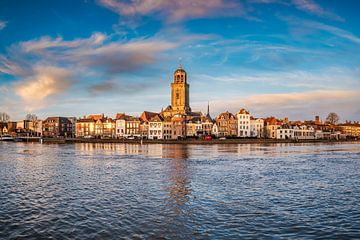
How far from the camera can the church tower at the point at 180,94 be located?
152m

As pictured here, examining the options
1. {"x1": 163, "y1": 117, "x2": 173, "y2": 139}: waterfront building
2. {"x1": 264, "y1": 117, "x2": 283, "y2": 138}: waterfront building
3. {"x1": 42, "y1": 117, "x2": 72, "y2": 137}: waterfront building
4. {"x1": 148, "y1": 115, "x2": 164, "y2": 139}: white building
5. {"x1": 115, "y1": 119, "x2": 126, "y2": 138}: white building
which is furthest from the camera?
{"x1": 42, "y1": 117, "x2": 72, "y2": 137}: waterfront building

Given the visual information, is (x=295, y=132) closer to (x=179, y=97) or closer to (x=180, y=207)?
(x=179, y=97)

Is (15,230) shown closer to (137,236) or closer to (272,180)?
(137,236)

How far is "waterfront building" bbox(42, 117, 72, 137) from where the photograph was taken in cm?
16388

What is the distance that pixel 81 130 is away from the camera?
151 meters

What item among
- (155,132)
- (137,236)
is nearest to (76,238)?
(137,236)

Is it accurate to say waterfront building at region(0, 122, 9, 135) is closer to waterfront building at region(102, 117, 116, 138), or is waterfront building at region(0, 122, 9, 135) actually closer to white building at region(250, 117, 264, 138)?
waterfront building at region(102, 117, 116, 138)

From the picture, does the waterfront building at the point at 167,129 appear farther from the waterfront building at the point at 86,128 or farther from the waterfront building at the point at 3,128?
the waterfront building at the point at 3,128

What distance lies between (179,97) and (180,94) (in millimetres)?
1427

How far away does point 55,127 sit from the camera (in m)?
164

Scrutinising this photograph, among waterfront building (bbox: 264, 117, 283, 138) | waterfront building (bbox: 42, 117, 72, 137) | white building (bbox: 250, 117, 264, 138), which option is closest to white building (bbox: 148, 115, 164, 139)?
white building (bbox: 250, 117, 264, 138)

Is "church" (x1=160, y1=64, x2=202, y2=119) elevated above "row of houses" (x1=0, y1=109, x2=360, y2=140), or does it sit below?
above

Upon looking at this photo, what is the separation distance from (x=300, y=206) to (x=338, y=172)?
1615 cm

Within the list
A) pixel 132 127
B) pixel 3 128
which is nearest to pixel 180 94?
pixel 132 127
